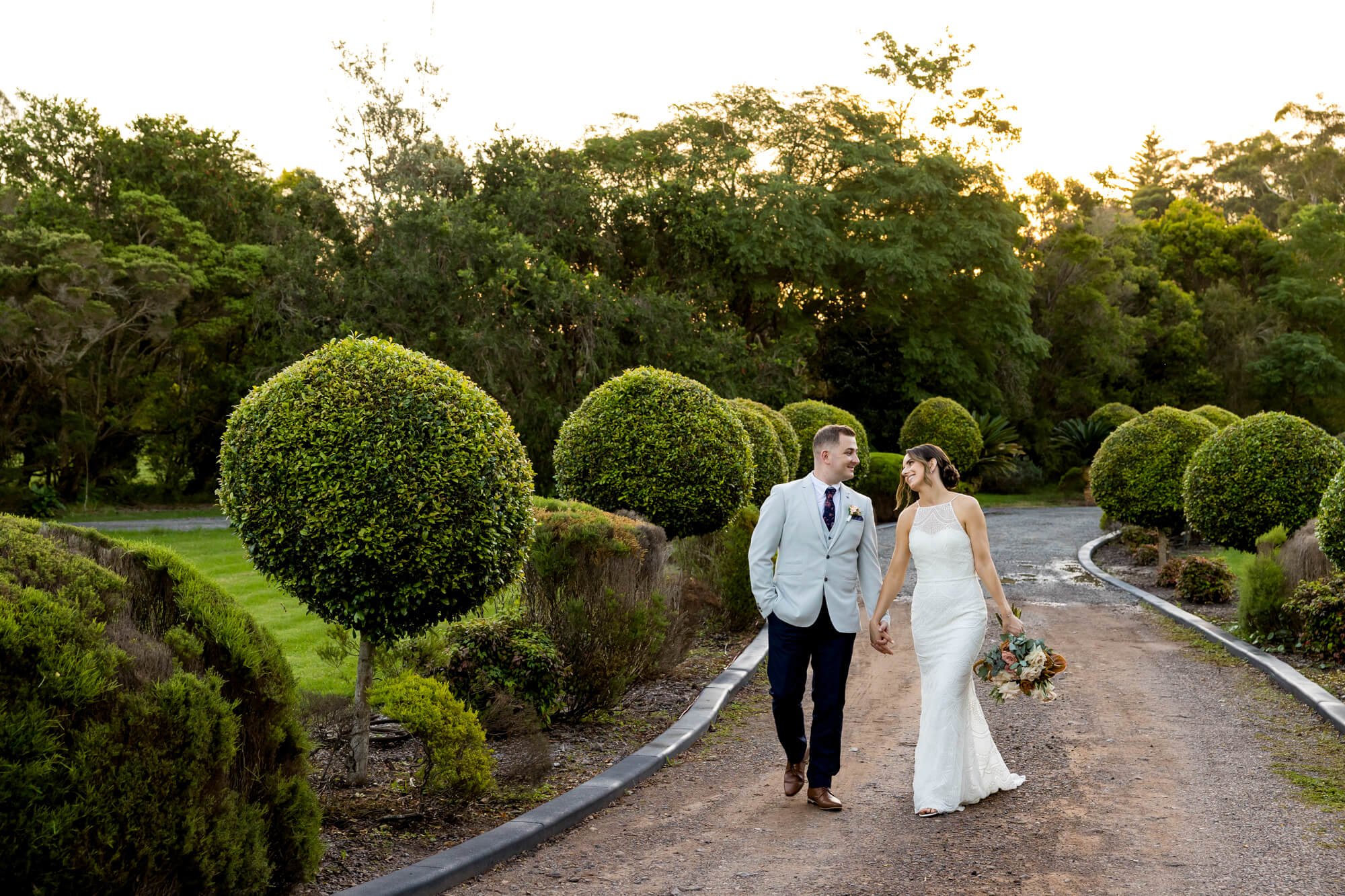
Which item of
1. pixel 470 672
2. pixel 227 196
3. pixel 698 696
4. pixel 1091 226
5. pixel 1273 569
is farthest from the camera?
pixel 1091 226

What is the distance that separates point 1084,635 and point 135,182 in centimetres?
2904

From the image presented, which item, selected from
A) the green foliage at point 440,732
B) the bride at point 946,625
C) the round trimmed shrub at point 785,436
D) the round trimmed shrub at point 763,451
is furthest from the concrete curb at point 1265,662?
the round trimmed shrub at point 785,436

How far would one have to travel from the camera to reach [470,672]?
6949 millimetres

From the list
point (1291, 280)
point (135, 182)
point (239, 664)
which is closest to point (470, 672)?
point (239, 664)

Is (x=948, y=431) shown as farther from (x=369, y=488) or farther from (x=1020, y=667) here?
(x=369, y=488)

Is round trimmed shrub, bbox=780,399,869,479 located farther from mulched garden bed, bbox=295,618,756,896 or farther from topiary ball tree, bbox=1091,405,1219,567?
mulched garden bed, bbox=295,618,756,896

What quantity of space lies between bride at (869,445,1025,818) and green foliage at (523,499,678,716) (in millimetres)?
2178

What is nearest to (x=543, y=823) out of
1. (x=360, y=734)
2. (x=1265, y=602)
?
(x=360, y=734)

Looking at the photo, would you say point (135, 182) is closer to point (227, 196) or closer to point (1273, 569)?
point (227, 196)

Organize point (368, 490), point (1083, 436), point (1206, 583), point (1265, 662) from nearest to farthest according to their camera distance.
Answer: point (368, 490) → point (1265, 662) → point (1206, 583) → point (1083, 436)

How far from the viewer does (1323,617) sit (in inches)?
388

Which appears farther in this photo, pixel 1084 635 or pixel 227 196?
pixel 227 196

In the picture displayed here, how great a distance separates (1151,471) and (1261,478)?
152 inches

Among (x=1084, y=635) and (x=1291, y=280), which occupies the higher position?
(x=1291, y=280)
